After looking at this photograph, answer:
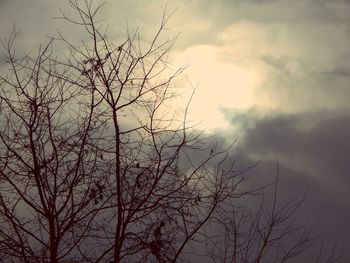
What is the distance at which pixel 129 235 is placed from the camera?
10.1 meters

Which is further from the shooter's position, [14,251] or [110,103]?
[110,103]

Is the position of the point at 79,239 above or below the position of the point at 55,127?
below

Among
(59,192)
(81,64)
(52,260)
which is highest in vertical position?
(81,64)

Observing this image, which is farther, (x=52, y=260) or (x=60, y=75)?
(x=60, y=75)

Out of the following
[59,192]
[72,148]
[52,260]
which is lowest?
[52,260]

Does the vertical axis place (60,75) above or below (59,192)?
above

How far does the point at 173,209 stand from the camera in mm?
10344

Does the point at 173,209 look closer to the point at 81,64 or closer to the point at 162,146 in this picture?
the point at 162,146

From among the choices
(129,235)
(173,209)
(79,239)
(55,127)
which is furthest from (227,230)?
(55,127)

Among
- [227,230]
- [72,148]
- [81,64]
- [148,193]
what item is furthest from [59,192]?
[227,230]

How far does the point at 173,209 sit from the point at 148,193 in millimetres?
491

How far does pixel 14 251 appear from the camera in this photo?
1001 cm

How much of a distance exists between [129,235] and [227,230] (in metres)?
1.67

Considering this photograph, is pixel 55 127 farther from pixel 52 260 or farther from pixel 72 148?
pixel 52 260
